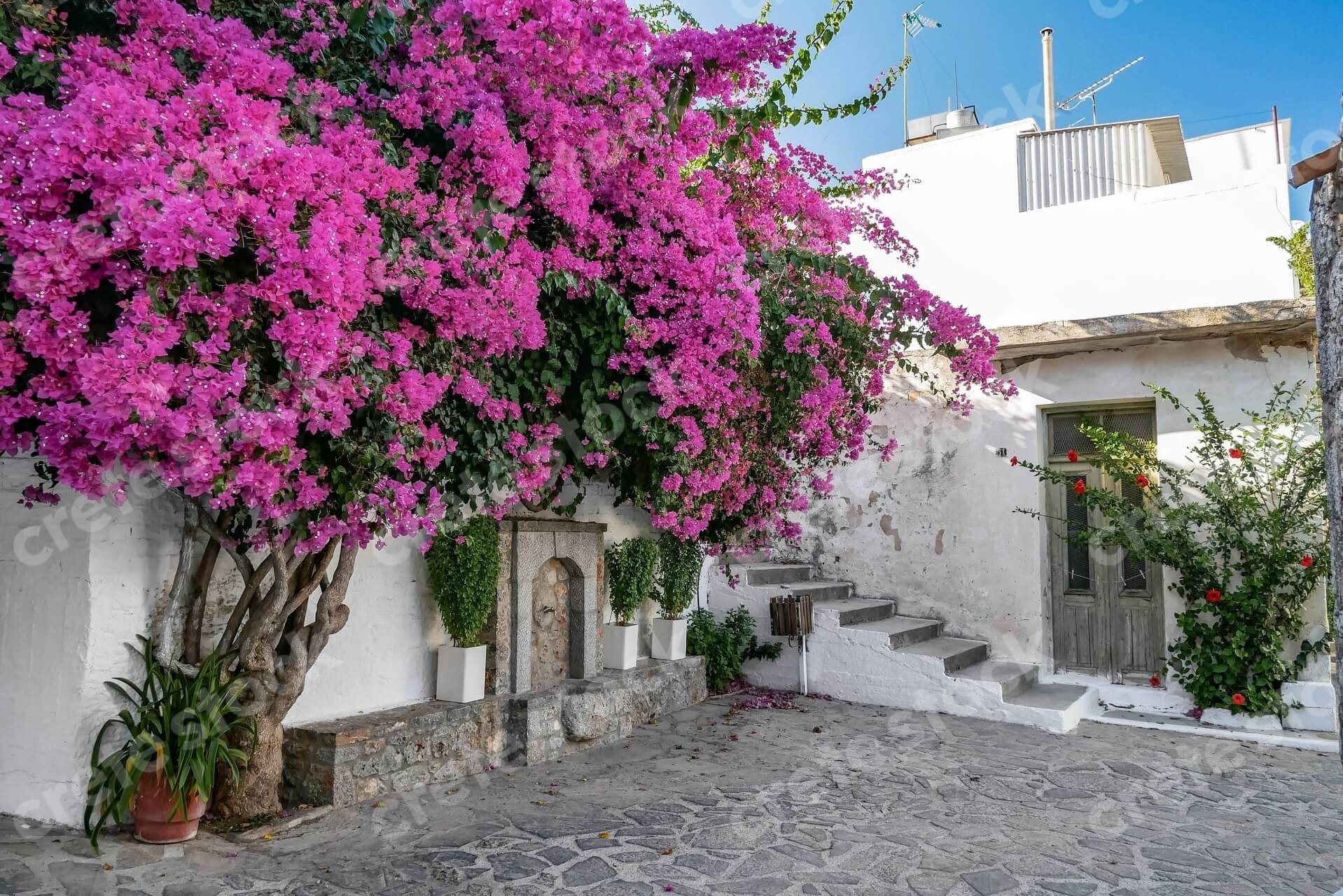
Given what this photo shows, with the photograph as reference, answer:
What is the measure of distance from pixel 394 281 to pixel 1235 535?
21.5ft

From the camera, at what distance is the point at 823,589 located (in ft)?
27.8

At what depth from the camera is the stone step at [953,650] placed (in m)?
7.47

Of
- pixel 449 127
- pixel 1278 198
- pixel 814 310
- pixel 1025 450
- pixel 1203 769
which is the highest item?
pixel 1278 198

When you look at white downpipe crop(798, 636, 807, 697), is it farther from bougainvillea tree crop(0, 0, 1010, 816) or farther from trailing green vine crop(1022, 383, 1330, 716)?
trailing green vine crop(1022, 383, 1330, 716)

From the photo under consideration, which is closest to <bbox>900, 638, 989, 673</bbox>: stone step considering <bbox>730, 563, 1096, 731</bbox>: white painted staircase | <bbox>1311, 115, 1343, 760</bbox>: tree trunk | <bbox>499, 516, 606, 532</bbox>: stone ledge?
<bbox>730, 563, 1096, 731</bbox>: white painted staircase

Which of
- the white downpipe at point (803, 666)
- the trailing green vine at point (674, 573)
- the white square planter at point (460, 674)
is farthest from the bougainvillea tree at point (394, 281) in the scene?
the white downpipe at point (803, 666)

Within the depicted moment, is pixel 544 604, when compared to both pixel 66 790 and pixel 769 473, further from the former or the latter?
pixel 66 790

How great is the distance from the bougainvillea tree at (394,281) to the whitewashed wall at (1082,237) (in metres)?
3.39

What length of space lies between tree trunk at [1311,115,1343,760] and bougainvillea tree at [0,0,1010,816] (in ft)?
8.20

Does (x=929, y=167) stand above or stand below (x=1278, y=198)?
above

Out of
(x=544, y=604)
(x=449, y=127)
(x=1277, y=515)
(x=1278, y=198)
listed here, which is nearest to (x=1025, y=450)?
(x=1277, y=515)

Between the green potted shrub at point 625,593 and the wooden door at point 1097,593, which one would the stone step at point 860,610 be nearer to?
the wooden door at point 1097,593

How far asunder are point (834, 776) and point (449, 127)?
13.9 feet

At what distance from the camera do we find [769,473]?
6059 mm
